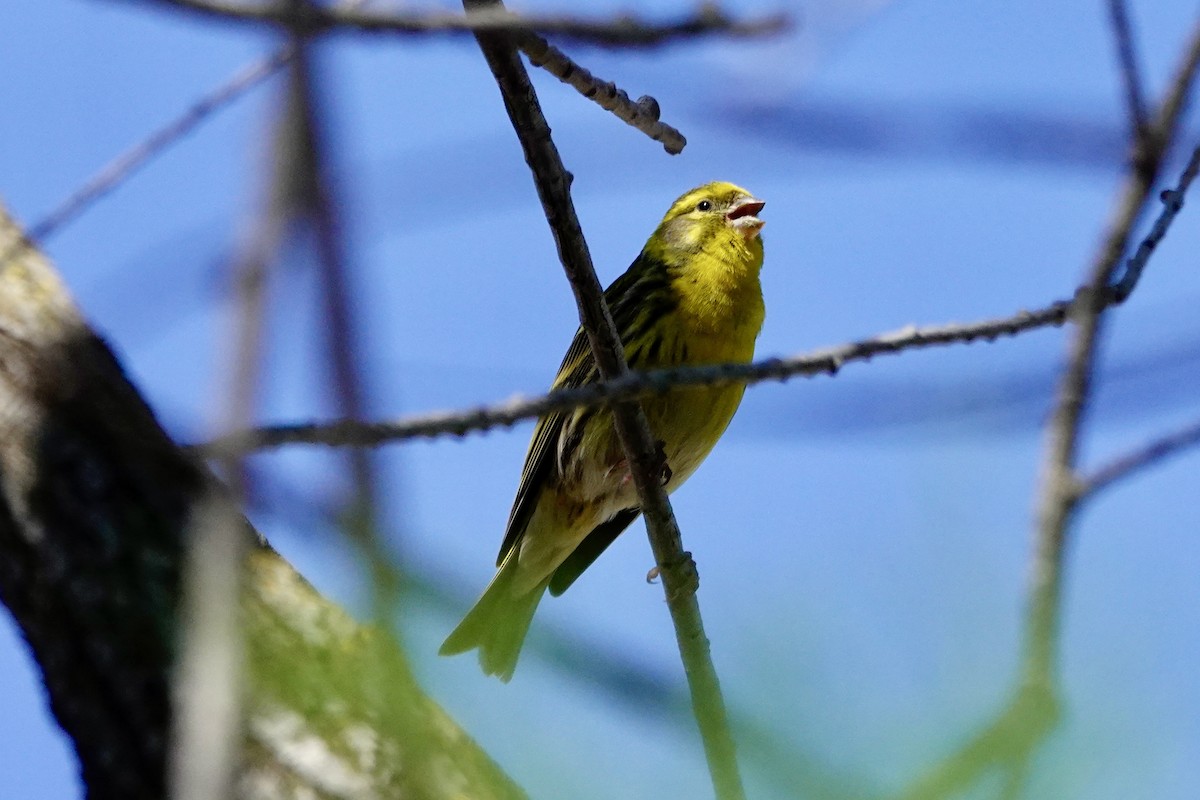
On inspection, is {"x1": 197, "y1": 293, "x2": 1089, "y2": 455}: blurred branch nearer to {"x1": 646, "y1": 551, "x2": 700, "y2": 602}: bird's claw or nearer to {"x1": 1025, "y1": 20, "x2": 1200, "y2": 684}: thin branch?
{"x1": 1025, "y1": 20, "x2": 1200, "y2": 684}: thin branch

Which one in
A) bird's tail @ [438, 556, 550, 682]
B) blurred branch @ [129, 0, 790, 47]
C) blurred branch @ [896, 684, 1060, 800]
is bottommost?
blurred branch @ [896, 684, 1060, 800]

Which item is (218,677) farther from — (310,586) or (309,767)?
(310,586)

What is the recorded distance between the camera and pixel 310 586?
3379mm

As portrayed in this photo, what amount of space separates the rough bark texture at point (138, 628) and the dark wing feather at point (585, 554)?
3452mm

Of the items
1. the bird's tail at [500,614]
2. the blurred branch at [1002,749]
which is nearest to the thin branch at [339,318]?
the blurred branch at [1002,749]

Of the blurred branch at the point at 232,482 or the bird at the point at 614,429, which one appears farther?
the bird at the point at 614,429

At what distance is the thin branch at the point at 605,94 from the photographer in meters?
3.31

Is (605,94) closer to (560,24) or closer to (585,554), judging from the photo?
(560,24)

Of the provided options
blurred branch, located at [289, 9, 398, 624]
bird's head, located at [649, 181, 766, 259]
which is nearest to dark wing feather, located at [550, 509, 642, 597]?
bird's head, located at [649, 181, 766, 259]

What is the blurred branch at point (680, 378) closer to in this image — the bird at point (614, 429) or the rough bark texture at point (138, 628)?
the rough bark texture at point (138, 628)

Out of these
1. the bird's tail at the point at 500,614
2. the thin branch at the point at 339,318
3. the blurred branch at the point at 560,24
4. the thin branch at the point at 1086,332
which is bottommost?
the thin branch at the point at 339,318

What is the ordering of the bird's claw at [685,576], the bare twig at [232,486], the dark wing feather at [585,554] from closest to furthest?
1. the bare twig at [232,486]
2. the bird's claw at [685,576]
3. the dark wing feather at [585,554]

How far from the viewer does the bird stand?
6.03 metres

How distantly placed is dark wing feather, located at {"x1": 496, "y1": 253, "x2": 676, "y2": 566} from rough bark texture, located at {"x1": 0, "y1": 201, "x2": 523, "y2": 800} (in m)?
3.09
